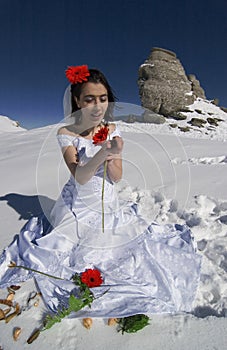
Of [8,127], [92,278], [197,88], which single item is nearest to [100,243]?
[92,278]

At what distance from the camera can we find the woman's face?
6.36 feet

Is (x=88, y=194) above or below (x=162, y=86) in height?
above

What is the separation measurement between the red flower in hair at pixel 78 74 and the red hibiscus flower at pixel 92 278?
Result: 128 cm

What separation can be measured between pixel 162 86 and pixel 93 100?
1588cm

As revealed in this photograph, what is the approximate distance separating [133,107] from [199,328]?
4.66 ft

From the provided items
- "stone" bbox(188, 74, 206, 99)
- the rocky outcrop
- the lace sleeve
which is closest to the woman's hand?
the lace sleeve

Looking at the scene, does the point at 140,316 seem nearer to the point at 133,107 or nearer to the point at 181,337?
the point at 181,337

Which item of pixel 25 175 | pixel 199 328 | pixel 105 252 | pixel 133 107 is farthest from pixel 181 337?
pixel 25 175

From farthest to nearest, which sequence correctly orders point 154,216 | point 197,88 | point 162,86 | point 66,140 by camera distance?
point 197,88 → point 162,86 → point 154,216 → point 66,140

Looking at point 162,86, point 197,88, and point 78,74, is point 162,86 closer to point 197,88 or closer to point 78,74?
point 197,88

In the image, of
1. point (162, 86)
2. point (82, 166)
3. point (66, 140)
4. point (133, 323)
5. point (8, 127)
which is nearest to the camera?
point (133, 323)

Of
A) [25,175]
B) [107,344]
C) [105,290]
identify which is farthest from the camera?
[25,175]

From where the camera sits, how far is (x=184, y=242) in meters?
2.18

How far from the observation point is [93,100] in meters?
1.95
